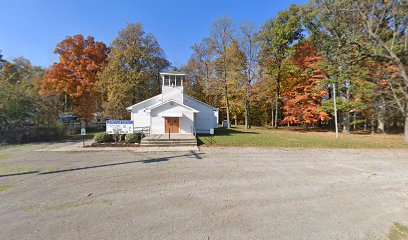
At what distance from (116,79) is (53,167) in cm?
1760

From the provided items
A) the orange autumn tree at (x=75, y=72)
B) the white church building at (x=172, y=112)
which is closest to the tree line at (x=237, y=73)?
the orange autumn tree at (x=75, y=72)

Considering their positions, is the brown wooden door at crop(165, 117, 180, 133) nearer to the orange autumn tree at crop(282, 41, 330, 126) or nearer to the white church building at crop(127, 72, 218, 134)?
the white church building at crop(127, 72, 218, 134)

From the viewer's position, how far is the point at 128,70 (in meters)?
23.5

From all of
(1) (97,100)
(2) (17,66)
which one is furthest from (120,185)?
(2) (17,66)

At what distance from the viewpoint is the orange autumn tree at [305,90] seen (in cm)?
2379

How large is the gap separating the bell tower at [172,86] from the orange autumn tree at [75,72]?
1272cm

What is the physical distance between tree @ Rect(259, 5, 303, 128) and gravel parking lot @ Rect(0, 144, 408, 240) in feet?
70.5

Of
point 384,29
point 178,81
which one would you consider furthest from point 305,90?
point 178,81

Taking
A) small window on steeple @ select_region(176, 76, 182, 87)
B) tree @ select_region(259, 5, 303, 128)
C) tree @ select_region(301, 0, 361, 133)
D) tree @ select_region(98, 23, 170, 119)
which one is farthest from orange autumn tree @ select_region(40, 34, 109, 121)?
tree @ select_region(301, 0, 361, 133)

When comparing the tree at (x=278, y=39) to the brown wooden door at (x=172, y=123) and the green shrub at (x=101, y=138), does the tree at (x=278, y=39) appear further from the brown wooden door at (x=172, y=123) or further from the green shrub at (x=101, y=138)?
the green shrub at (x=101, y=138)

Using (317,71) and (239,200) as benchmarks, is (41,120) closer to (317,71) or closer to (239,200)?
(239,200)

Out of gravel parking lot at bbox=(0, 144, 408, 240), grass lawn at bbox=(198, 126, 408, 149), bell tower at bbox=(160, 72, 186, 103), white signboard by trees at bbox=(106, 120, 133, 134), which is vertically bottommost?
gravel parking lot at bbox=(0, 144, 408, 240)

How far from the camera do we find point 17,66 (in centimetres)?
3788

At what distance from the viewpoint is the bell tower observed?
64.7 feet
